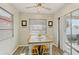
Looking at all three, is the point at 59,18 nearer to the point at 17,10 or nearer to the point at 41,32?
the point at 41,32

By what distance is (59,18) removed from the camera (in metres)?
3.45

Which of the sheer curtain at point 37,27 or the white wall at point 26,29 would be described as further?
the sheer curtain at point 37,27

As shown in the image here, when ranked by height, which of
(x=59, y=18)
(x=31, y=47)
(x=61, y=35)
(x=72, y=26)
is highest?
(x=59, y=18)

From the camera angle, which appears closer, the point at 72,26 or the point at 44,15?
the point at 72,26

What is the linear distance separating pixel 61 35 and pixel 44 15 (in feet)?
3.00

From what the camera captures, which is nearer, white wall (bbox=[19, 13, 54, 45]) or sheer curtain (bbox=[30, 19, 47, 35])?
white wall (bbox=[19, 13, 54, 45])

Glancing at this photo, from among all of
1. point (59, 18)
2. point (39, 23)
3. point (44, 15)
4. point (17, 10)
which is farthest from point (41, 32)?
point (17, 10)

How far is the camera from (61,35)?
3.56 metres

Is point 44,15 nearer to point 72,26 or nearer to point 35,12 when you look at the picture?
point 35,12
